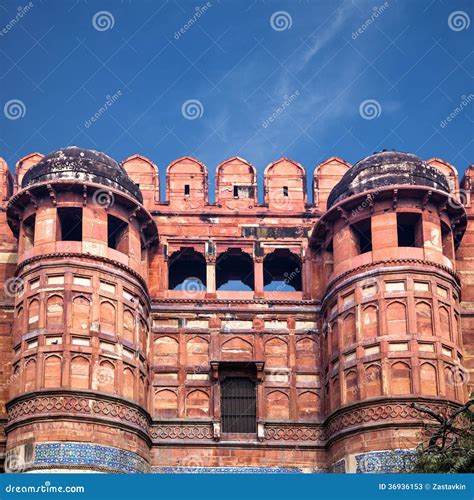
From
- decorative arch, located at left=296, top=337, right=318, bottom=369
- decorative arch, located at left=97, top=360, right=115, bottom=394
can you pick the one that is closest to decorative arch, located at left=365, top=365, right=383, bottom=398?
decorative arch, located at left=296, top=337, right=318, bottom=369

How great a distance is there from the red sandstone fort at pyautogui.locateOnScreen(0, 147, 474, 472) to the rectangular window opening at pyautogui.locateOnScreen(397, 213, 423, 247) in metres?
0.06

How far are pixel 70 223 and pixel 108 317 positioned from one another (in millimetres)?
3334

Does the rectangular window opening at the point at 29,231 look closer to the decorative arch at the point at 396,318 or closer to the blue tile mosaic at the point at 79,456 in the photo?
the blue tile mosaic at the point at 79,456

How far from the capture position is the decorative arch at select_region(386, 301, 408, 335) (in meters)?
33.7

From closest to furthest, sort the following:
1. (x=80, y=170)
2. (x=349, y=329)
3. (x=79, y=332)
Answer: (x=79, y=332) < (x=349, y=329) < (x=80, y=170)

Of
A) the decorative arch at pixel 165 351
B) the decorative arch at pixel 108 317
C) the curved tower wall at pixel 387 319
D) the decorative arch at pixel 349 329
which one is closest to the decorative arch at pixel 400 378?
the curved tower wall at pixel 387 319

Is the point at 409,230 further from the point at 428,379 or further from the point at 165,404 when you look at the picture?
the point at 165,404

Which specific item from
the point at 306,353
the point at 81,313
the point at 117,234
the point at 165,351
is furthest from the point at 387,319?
the point at 81,313

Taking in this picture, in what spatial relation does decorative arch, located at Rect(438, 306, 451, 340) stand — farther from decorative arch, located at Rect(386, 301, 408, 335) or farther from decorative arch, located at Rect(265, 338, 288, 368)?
decorative arch, located at Rect(265, 338, 288, 368)

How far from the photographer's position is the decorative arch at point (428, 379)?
1297 inches

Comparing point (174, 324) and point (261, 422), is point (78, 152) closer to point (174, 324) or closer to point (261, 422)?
point (174, 324)

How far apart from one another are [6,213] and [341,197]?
8997 mm

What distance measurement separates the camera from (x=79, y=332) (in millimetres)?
33125

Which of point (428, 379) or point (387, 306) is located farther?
point (387, 306)
